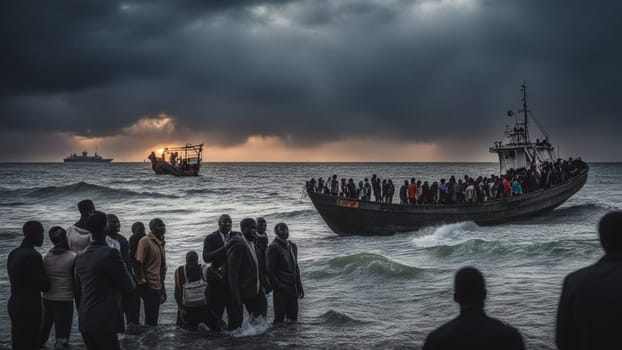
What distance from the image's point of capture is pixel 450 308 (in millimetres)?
10008

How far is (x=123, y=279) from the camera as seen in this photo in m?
4.52

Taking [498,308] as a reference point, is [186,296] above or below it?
above

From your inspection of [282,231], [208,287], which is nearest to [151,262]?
[208,287]

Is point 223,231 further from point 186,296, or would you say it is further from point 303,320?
point 303,320

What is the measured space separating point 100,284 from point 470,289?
308 centimetres

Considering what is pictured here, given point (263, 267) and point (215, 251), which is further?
point (263, 267)

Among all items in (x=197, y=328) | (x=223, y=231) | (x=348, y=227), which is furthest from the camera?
(x=348, y=227)

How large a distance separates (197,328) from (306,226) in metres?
20.7

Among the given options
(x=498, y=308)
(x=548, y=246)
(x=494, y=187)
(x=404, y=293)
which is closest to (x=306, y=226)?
(x=494, y=187)

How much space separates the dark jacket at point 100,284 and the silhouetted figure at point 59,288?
142cm

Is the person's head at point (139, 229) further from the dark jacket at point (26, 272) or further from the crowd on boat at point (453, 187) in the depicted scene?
the crowd on boat at point (453, 187)

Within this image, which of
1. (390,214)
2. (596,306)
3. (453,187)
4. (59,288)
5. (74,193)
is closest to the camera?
(596,306)

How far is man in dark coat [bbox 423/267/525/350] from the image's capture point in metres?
2.81

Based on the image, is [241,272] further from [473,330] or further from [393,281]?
[393,281]
